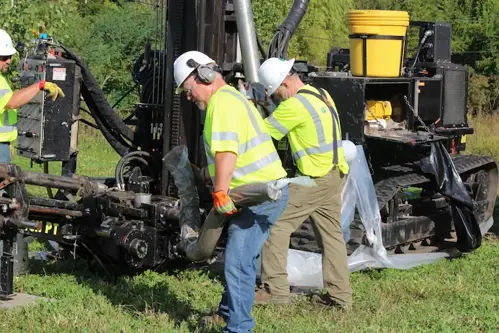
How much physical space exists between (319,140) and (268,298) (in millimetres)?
1336

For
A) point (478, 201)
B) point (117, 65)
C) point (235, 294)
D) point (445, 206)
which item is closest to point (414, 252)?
point (445, 206)

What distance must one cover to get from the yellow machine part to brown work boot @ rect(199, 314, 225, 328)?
350 cm

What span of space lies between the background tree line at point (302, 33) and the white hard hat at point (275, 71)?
10.9 metres

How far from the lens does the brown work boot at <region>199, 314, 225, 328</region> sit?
6.70 metres

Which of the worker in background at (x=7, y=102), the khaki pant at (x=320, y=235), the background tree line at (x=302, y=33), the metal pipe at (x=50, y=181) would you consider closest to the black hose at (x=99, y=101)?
the worker in background at (x=7, y=102)

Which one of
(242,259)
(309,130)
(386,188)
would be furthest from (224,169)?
(386,188)

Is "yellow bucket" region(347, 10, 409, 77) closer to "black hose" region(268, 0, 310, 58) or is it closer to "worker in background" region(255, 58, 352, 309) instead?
"black hose" region(268, 0, 310, 58)

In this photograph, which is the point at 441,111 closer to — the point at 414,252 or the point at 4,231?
the point at 414,252

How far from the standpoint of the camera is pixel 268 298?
763cm

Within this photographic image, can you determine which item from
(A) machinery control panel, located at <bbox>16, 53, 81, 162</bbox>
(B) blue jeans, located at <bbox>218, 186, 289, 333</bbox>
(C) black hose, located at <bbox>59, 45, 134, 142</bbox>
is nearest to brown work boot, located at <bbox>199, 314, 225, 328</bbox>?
(B) blue jeans, located at <bbox>218, 186, 289, 333</bbox>

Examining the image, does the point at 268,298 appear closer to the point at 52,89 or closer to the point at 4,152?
the point at 52,89

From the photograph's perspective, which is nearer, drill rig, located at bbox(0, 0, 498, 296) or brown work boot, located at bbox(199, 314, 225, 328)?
brown work boot, located at bbox(199, 314, 225, 328)

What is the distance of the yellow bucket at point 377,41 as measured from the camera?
955cm

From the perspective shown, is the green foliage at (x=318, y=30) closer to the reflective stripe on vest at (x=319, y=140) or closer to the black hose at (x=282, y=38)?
the black hose at (x=282, y=38)
